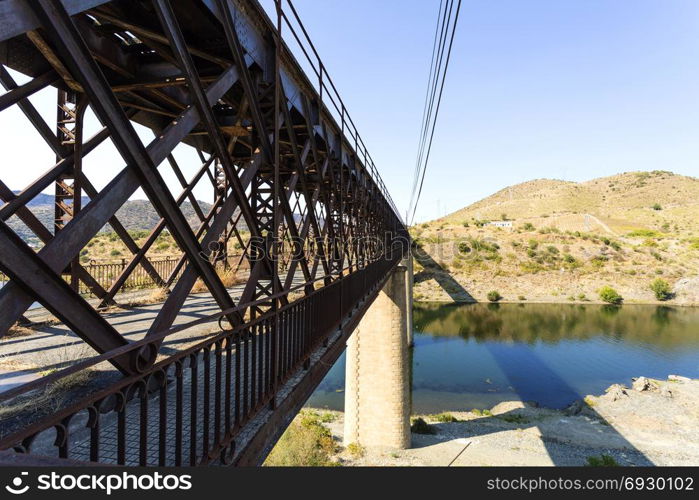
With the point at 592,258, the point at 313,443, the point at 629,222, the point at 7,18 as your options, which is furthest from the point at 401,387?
the point at 629,222

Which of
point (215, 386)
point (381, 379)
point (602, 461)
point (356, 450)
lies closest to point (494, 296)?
point (602, 461)

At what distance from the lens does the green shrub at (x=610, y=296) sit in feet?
165

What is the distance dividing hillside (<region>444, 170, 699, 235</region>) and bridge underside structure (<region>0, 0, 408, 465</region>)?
3405 inches

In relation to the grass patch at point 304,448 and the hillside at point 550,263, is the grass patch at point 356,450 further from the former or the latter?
the hillside at point 550,263

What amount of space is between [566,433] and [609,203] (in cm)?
11937

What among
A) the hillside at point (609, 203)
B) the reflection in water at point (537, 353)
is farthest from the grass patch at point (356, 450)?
the hillside at point (609, 203)

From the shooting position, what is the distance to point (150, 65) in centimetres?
461

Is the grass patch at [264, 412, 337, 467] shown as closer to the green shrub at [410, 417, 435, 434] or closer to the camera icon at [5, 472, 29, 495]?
the green shrub at [410, 417, 435, 434]

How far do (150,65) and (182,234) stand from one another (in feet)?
9.05

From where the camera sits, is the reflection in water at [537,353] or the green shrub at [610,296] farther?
the green shrub at [610,296]

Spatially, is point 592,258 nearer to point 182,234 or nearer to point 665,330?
point 665,330

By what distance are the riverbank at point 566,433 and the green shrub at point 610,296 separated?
87.2 feet

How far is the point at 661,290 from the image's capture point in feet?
166

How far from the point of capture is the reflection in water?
27.8 meters
